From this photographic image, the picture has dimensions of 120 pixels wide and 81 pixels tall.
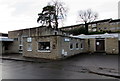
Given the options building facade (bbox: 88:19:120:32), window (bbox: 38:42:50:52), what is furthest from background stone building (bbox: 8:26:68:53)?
building facade (bbox: 88:19:120:32)

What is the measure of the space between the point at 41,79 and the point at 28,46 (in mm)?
13754

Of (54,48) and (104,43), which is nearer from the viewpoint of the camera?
(54,48)

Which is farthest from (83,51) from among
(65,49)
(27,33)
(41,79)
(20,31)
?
(41,79)

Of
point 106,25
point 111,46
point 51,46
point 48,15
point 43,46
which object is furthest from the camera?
point 106,25

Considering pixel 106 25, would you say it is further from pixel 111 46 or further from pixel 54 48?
pixel 54 48

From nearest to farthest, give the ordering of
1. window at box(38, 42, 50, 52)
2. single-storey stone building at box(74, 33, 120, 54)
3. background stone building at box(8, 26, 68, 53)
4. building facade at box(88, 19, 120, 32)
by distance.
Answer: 1. window at box(38, 42, 50, 52)
2. single-storey stone building at box(74, 33, 120, 54)
3. background stone building at box(8, 26, 68, 53)
4. building facade at box(88, 19, 120, 32)

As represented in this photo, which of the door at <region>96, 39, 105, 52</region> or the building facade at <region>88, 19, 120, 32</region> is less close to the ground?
the building facade at <region>88, 19, 120, 32</region>

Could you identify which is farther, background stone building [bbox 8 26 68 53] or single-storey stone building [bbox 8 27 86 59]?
background stone building [bbox 8 26 68 53]

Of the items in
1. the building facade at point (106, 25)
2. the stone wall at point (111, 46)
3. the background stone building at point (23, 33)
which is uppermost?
the building facade at point (106, 25)

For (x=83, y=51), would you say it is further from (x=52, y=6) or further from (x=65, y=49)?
(x=52, y=6)

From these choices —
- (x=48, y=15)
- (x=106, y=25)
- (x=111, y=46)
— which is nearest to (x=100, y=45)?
(x=111, y=46)

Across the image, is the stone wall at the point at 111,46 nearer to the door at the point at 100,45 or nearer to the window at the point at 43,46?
the door at the point at 100,45

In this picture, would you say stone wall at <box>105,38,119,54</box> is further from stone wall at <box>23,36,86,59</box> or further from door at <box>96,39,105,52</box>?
stone wall at <box>23,36,86,59</box>

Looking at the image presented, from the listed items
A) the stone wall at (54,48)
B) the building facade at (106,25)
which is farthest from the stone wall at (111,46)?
the building facade at (106,25)
